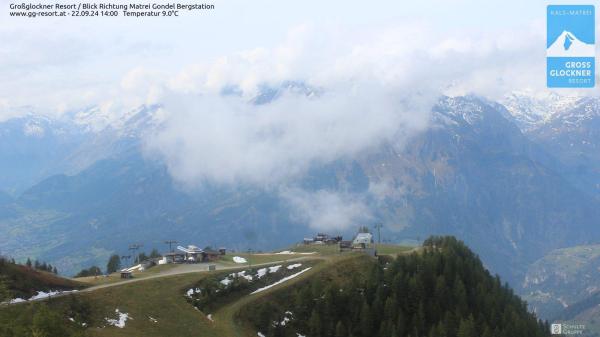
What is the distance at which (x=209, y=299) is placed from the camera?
5719 inches

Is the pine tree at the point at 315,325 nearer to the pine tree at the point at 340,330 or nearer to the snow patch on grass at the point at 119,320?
the pine tree at the point at 340,330

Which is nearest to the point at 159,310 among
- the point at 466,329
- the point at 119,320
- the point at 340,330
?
the point at 119,320

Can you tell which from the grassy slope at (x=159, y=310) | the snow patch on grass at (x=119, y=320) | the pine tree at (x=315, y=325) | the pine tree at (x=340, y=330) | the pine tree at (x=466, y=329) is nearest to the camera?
the snow patch on grass at (x=119, y=320)

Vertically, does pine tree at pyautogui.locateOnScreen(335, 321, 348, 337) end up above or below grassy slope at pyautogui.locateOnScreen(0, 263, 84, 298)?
below

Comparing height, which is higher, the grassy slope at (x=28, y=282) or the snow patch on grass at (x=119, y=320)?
the grassy slope at (x=28, y=282)

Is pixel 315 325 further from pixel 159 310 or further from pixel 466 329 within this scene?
pixel 159 310

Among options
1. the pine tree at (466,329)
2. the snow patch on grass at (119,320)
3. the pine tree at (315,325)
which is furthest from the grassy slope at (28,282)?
the pine tree at (466,329)

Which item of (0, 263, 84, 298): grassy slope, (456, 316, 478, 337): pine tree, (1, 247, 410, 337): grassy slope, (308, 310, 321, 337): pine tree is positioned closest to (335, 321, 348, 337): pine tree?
(308, 310, 321, 337): pine tree

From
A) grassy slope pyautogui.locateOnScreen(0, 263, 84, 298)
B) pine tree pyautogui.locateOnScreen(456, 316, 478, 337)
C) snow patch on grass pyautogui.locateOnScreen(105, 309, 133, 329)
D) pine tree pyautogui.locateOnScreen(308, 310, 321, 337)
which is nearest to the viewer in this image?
snow patch on grass pyautogui.locateOnScreen(105, 309, 133, 329)

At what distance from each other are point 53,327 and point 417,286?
95.6 metres

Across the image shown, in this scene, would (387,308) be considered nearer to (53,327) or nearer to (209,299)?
(209,299)

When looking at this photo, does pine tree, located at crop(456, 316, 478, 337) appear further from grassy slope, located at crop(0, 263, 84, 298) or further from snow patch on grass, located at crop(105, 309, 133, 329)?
grassy slope, located at crop(0, 263, 84, 298)

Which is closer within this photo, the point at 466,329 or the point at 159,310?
the point at 159,310

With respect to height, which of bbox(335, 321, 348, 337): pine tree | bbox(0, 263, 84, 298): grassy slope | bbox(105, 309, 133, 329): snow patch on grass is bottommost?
bbox(335, 321, 348, 337): pine tree
